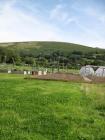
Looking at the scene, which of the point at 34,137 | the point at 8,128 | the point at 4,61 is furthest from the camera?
the point at 4,61

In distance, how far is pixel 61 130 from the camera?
46.4 ft

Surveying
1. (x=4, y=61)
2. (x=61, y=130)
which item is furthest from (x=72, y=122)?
(x=4, y=61)

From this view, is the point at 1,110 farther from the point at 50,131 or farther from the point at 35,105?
the point at 50,131

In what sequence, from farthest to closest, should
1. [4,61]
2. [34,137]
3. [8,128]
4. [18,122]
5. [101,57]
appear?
[101,57], [4,61], [18,122], [8,128], [34,137]

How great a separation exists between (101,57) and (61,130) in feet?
604

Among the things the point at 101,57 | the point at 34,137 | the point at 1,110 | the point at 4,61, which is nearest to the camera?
the point at 34,137

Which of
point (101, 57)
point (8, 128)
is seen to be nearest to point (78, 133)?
point (8, 128)

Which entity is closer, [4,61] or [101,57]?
[4,61]

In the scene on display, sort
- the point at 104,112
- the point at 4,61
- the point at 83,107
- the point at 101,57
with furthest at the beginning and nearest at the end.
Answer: the point at 101,57
the point at 4,61
the point at 83,107
the point at 104,112

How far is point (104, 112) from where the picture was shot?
19.4 metres

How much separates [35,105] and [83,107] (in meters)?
3.10

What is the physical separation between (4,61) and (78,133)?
157 metres

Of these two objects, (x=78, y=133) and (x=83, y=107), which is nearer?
(x=78, y=133)

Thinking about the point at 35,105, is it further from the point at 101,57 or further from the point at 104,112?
the point at 101,57
